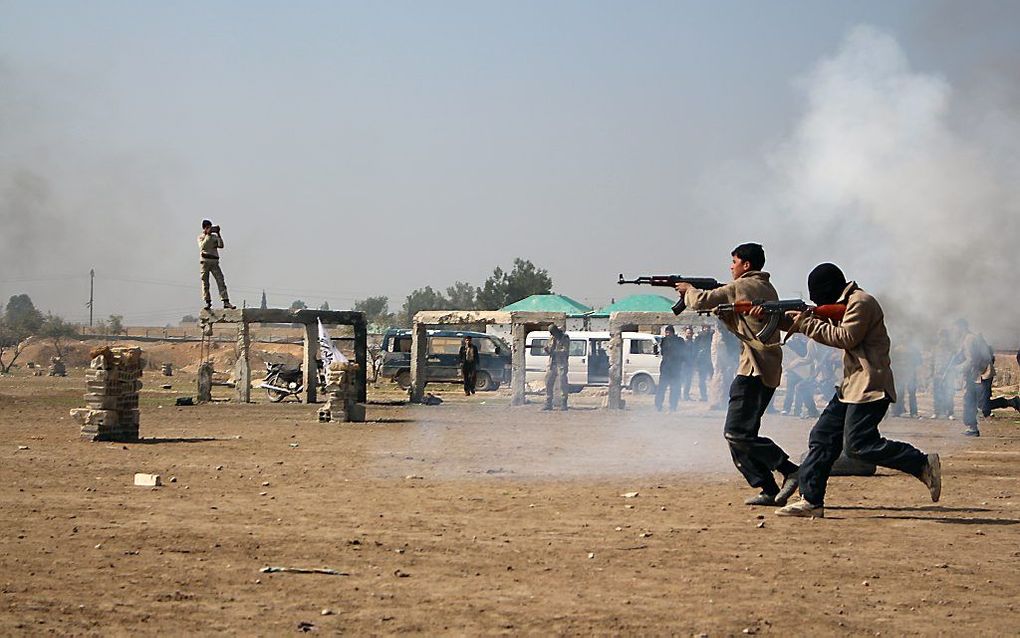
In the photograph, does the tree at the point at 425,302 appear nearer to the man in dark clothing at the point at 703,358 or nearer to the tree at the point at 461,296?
the tree at the point at 461,296

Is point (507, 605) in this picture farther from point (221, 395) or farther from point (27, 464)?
point (221, 395)

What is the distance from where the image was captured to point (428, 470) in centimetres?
1368

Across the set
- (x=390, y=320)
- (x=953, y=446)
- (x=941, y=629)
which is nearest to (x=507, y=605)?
(x=941, y=629)

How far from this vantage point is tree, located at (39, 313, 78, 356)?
221 feet

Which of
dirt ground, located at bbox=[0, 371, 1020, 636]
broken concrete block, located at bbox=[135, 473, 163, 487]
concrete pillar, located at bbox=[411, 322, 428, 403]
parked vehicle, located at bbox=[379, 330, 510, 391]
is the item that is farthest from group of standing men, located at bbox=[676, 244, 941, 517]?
parked vehicle, located at bbox=[379, 330, 510, 391]

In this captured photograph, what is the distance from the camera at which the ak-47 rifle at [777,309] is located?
993 centimetres

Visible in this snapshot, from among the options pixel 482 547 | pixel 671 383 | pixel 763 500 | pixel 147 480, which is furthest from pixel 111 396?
Answer: pixel 671 383

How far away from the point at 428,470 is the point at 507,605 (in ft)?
22.6

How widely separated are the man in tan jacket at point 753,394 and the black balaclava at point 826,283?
41cm

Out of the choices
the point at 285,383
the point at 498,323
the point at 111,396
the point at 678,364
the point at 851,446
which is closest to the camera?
the point at 851,446

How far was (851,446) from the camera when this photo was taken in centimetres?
972

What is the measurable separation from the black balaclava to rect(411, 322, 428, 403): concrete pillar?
74.5 feet

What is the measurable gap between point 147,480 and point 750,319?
19.1ft

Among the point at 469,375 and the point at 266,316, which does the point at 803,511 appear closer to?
the point at 266,316
